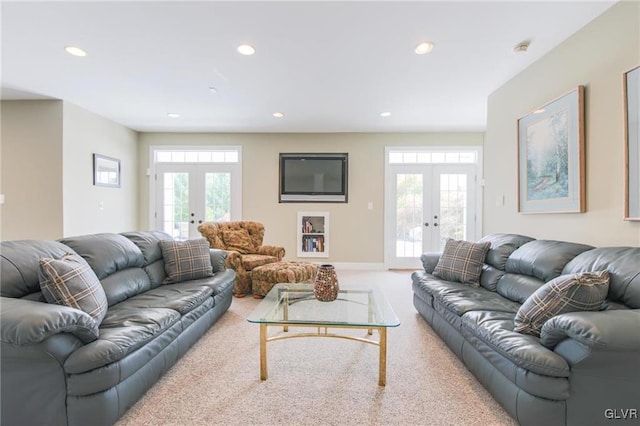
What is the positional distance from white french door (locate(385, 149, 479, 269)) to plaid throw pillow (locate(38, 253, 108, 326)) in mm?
4306

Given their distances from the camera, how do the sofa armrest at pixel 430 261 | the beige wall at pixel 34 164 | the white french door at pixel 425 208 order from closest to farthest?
the sofa armrest at pixel 430 261 < the beige wall at pixel 34 164 < the white french door at pixel 425 208

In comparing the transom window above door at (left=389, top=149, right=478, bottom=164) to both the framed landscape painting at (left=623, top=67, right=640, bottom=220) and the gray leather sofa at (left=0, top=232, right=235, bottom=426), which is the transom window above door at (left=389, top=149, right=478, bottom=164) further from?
the gray leather sofa at (left=0, top=232, right=235, bottom=426)

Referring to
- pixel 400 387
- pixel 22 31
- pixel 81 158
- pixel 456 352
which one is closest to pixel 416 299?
pixel 456 352

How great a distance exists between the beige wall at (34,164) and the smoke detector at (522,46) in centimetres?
527

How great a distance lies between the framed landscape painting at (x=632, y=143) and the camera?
178cm

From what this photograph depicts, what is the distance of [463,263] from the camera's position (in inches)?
104

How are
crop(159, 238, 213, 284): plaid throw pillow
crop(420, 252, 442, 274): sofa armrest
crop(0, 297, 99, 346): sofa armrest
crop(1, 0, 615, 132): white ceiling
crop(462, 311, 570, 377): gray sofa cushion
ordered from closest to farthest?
crop(0, 297, 99, 346): sofa armrest, crop(462, 311, 570, 377): gray sofa cushion, crop(1, 0, 615, 132): white ceiling, crop(159, 238, 213, 284): plaid throw pillow, crop(420, 252, 442, 274): sofa armrest

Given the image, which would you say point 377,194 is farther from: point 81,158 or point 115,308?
point 81,158

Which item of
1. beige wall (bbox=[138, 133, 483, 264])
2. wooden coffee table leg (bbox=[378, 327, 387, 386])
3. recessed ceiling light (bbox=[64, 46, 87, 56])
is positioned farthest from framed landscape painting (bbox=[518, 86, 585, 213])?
recessed ceiling light (bbox=[64, 46, 87, 56])

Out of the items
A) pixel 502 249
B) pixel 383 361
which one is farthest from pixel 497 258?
pixel 383 361

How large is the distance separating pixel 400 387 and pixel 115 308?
195 cm

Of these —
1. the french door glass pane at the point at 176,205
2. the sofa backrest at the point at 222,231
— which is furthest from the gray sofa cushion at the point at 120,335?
the french door glass pane at the point at 176,205

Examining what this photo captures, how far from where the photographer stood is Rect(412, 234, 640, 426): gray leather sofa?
3.98 ft

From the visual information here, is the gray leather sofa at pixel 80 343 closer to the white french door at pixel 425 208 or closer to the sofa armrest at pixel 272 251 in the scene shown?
the sofa armrest at pixel 272 251
